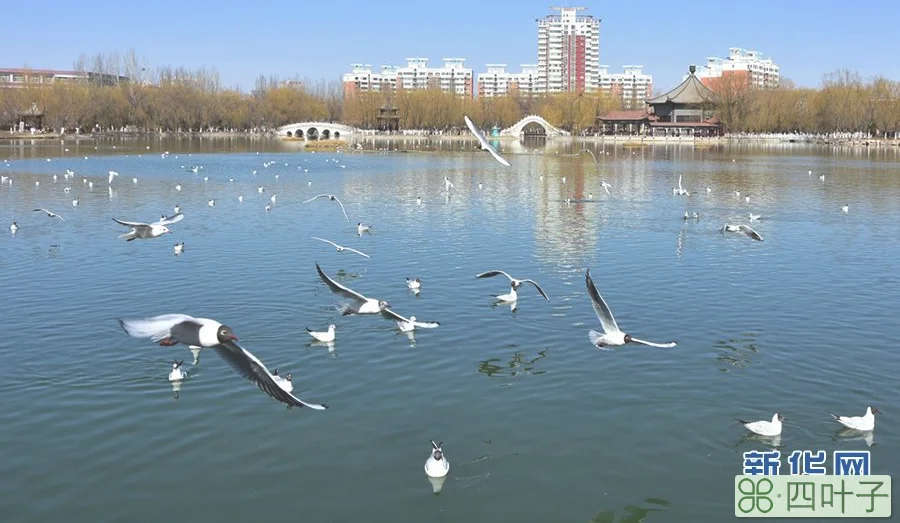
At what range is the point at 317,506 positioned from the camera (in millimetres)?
8023

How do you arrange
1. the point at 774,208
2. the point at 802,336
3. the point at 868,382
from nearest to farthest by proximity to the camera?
the point at 868,382 → the point at 802,336 → the point at 774,208

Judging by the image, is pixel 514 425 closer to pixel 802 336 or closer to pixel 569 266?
pixel 802 336

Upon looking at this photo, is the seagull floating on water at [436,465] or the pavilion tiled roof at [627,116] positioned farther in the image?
the pavilion tiled roof at [627,116]

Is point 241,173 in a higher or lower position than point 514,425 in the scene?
higher

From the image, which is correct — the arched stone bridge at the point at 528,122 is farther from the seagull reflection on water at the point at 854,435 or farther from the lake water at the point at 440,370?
the seagull reflection on water at the point at 854,435

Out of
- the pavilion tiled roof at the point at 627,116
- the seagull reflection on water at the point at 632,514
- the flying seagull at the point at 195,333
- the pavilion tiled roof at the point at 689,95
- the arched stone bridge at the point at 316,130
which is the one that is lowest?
the seagull reflection on water at the point at 632,514

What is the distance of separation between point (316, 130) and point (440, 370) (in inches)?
4374

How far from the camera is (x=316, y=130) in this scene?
11931 centimetres

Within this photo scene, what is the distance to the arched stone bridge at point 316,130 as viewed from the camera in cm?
11250

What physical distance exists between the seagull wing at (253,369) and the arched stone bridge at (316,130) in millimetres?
107015

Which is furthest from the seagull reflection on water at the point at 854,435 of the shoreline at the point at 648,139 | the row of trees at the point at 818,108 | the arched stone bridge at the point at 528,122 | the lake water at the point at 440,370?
the arched stone bridge at the point at 528,122

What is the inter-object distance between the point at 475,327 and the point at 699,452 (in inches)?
202

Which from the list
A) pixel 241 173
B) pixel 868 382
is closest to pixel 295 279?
pixel 868 382

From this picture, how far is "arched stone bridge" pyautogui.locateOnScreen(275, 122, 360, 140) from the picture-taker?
11250cm
